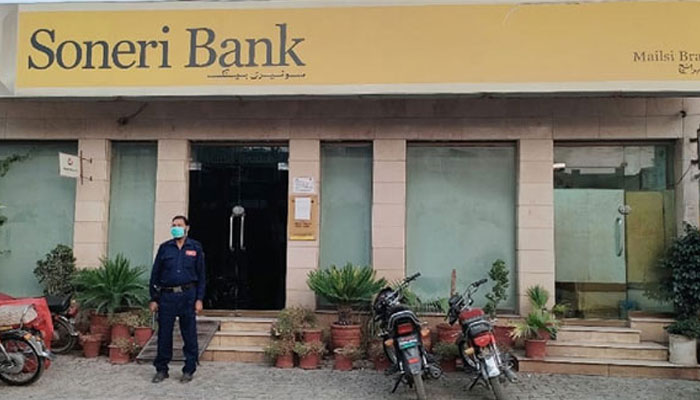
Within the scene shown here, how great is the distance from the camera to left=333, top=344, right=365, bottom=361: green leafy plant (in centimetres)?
756

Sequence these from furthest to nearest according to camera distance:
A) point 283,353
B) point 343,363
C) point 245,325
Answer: point 245,325 < point 283,353 < point 343,363

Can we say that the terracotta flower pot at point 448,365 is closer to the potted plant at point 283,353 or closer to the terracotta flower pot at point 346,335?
the terracotta flower pot at point 346,335

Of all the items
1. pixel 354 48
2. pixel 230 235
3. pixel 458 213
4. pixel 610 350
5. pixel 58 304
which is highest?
pixel 354 48

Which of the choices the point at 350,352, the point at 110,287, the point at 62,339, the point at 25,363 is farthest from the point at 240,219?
the point at 25,363

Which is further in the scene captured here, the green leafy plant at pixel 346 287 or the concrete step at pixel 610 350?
the green leafy plant at pixel 346 287

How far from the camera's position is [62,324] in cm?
812

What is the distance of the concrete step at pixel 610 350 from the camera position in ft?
25.4

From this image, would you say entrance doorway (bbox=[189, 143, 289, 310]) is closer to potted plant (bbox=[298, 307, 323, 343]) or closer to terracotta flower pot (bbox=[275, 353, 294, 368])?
potted plant (bbox=[298, 307, 323, 343])

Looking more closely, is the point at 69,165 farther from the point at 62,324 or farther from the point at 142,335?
the point at 142,335

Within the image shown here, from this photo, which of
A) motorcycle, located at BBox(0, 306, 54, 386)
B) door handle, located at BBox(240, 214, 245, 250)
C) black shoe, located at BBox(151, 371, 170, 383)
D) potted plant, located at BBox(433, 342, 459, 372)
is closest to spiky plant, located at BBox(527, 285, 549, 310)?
potted plant, located at BBox(433, 342, 459, 372)

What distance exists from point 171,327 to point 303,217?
99.1 inches

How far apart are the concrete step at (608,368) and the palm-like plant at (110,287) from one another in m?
5.24

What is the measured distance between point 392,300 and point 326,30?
3629 mm

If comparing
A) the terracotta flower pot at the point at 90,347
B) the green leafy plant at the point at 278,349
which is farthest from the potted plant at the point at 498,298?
the terracotta flower pot at the point at 90,347
